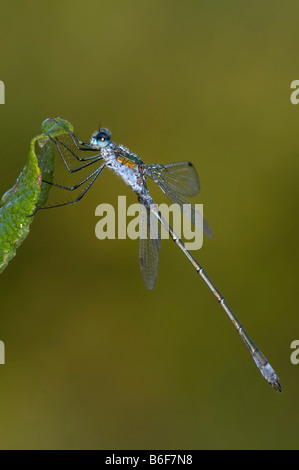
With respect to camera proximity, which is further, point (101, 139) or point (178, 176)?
point (178, 176)

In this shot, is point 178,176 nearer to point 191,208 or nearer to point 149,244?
point 191,208

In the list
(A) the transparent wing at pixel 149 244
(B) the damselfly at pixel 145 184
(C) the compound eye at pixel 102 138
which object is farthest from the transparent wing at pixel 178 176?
(C) the compound eye at pixel 102 138

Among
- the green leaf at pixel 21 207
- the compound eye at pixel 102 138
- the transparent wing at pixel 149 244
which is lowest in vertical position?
the green leaf at pixel 21 207

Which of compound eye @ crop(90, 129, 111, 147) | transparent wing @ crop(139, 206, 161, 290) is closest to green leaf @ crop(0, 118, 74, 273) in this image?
compound eye @ crop(90, 129, 111, 147)

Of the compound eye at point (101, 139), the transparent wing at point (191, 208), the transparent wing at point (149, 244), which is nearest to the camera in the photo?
the compound eye at point (101, 139)

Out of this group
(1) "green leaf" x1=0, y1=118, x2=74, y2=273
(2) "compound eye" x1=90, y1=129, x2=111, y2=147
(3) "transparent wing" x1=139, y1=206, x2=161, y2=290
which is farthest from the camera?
(3) "transparent wing" x1=139, y1=206, x2=161, y2=290

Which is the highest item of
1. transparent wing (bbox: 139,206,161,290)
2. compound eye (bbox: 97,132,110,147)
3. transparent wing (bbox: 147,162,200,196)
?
transparent wing (bbox: 147,162,200,196)

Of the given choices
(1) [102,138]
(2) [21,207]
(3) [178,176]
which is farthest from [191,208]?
(2) [21,207]

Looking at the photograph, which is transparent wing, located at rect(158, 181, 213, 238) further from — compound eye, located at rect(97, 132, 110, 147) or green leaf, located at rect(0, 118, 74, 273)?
green leaf, located at rect(0, 118, 74, 273)

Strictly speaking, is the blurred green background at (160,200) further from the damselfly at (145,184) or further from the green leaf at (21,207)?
the green leaf at (21,207)
